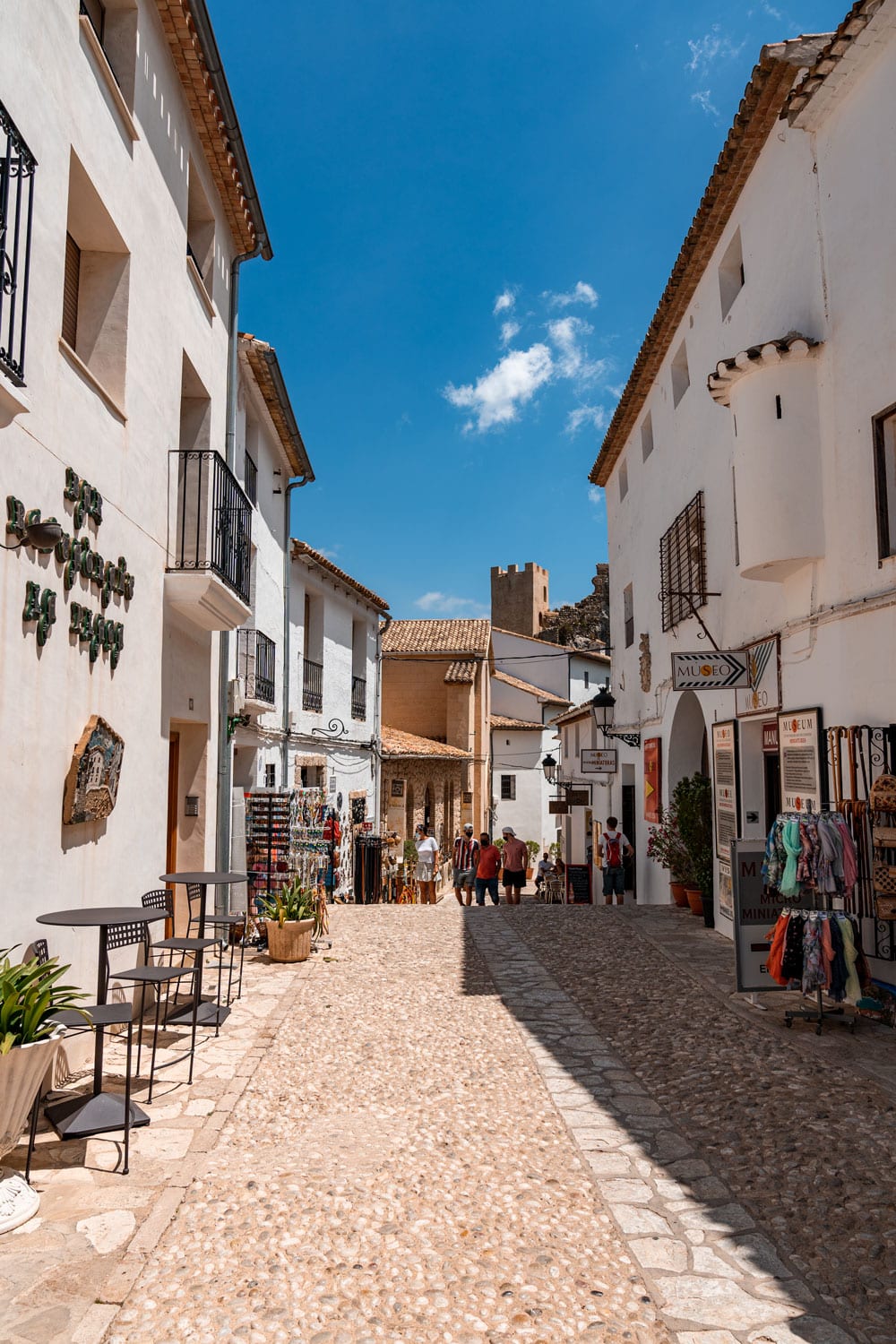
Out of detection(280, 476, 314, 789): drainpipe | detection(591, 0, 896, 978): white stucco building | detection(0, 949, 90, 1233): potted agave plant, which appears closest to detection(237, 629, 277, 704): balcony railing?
detection(280, 476, 314, 789): drainpipe

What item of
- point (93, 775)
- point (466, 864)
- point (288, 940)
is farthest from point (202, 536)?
point (466, 864)

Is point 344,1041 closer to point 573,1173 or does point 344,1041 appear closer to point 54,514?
point 573,1173

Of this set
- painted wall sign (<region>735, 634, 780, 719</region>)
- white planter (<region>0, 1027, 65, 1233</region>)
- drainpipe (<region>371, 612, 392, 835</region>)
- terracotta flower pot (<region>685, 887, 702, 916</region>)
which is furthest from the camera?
drainpipe (<region>371, 612, 392, 835</region>)

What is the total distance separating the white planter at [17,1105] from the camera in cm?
374

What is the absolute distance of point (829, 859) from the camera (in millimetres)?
6574

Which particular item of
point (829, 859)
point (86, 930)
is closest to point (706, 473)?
point (829, 859)

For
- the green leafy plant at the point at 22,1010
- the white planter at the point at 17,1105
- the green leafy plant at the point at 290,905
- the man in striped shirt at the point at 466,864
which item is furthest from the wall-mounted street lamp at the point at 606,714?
the white planter at the point at 17,1105

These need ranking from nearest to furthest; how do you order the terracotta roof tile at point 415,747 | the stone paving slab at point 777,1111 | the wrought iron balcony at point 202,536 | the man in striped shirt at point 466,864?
the stone paving slab at point 777,1111 → the wrought iron balcony at point 202,536 → the man in striped shirt at point 466,864 → the terracotta roof tile at point 415,747

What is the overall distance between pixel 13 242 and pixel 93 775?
320 cm

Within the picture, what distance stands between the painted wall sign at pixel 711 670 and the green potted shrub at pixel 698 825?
2.59m

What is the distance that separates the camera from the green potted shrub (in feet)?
38.8

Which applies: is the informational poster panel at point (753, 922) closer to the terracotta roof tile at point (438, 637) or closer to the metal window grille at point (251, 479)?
the metal window grille at point (251, 479)

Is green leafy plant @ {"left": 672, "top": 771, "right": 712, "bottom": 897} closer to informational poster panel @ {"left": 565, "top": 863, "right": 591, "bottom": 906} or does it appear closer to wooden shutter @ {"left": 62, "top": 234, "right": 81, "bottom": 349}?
wooden shutter @ {"left": 62, "top": 234, "right": 81, "bottom": 349}

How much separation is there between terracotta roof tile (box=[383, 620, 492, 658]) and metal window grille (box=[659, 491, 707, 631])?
18234 millimetres
